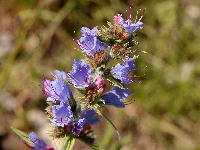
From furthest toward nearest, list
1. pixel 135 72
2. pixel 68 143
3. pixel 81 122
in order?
pixel 135 72 → pixel 68 143 → pixel 81 122

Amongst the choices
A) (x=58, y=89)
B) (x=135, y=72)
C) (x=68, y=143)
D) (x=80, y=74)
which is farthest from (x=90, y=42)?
(x=135, y=72)

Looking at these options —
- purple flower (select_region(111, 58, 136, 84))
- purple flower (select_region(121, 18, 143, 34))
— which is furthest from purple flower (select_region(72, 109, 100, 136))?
purple flower (select_region(121, 18, 143, 34))

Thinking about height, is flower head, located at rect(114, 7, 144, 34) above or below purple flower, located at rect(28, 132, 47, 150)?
above

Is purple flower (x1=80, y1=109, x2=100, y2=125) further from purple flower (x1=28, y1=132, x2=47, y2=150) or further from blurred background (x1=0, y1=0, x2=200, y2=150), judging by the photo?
blurred background (x1=0, y1=0, x2=200, y2=150)

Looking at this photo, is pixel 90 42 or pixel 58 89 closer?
pixel 90 42

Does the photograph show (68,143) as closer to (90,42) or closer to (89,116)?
(89,116)

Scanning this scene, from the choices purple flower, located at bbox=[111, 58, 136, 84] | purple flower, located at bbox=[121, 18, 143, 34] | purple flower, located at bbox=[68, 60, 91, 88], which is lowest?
purple flower, located at bbox=[68, 60, 91, 88]
